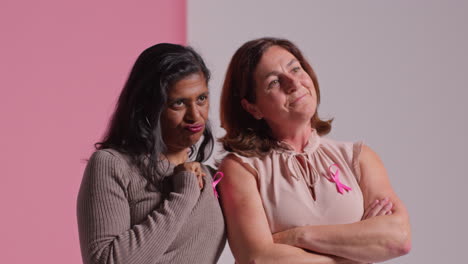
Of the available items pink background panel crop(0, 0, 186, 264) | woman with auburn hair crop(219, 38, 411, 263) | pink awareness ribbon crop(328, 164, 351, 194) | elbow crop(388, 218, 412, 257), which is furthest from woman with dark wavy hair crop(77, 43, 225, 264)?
pink background panel crop(0, 0, 186, 264)

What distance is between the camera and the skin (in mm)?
1743

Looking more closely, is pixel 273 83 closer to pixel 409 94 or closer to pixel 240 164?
pixel 240 164

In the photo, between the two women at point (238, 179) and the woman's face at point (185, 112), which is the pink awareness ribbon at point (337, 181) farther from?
the woman's face at point (185, 112)

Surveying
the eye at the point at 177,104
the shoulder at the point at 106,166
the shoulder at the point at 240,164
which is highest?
the eye at the point at 177,104

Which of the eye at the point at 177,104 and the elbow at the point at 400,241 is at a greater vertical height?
the eye at the point at 177,104

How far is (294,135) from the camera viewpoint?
2.02m

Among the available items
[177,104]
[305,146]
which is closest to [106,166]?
[177,104]

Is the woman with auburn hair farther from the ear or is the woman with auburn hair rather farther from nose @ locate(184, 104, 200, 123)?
nose @ locate(184, 104, 200, 123)

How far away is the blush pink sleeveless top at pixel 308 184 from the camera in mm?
1878

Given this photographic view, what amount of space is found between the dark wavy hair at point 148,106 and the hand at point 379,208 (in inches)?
22.1

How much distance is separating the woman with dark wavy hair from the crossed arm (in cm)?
6

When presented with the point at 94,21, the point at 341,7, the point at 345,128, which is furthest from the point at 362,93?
the point at 94,21

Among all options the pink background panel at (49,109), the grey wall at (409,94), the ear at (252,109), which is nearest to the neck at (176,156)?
the ear at (252,109)

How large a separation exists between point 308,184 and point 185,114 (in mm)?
420
